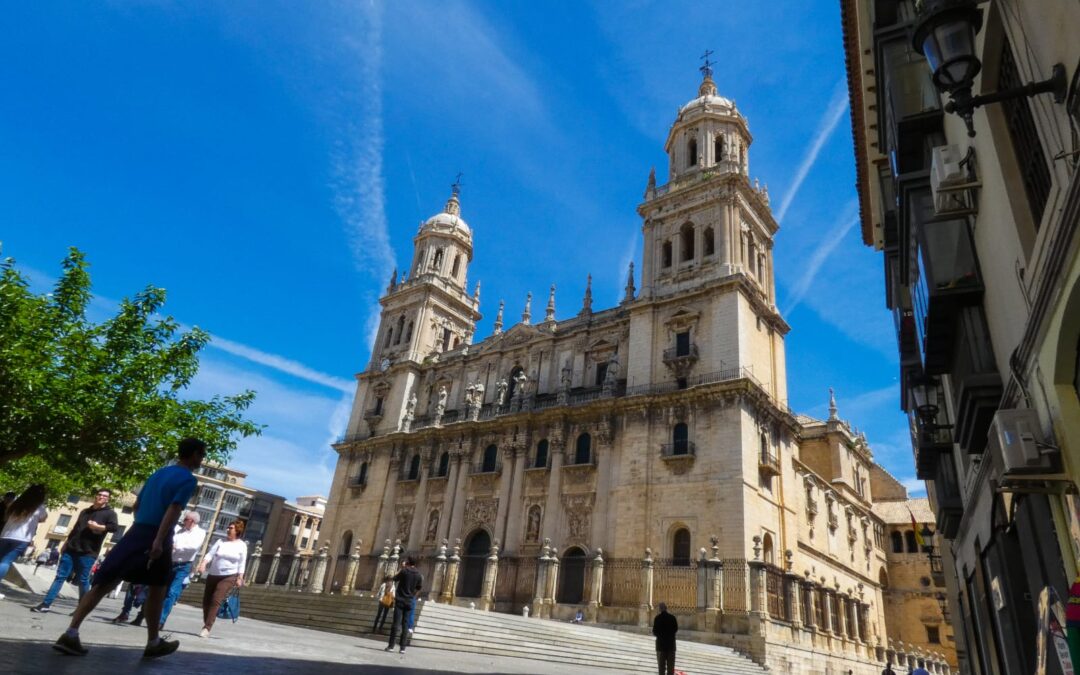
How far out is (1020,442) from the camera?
4.55 m

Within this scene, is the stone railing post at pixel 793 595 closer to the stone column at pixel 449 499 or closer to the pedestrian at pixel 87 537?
the stone column at pixel 449 499

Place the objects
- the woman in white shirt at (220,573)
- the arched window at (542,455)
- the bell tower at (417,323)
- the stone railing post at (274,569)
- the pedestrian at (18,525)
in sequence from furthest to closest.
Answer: the bell tower at (417,323), the stone railing post at (274,569), the arched window at (542,455), the pedestrian at (18,525), the woman in white shirt at (220,573)

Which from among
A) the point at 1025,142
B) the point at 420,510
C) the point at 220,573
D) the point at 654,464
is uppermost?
the point at 654,464

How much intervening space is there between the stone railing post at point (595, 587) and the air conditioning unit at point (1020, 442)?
63.1ft

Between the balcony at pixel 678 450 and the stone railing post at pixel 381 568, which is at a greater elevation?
the balcony at pixel 678 450

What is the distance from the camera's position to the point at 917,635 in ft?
116

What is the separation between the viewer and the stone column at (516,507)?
26.7 meters

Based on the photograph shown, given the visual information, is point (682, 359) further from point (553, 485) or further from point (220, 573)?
point (220, 573)

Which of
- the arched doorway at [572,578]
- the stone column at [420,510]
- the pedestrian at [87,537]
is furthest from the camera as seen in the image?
the stone column at [420,510]

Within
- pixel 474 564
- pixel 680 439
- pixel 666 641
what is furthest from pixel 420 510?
pixel 666 641

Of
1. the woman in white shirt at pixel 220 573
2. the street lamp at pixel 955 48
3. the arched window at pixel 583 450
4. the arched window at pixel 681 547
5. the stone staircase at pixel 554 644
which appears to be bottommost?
the stone staircase at pixel 554 644

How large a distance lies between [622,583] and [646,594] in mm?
1420

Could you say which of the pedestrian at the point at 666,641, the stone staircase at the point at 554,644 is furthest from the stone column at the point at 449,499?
the pedestrian at the point at 666,641

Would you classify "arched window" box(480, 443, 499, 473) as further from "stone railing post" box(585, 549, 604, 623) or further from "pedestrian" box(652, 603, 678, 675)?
"pedestrian" box(652, 603, 678, 675)
